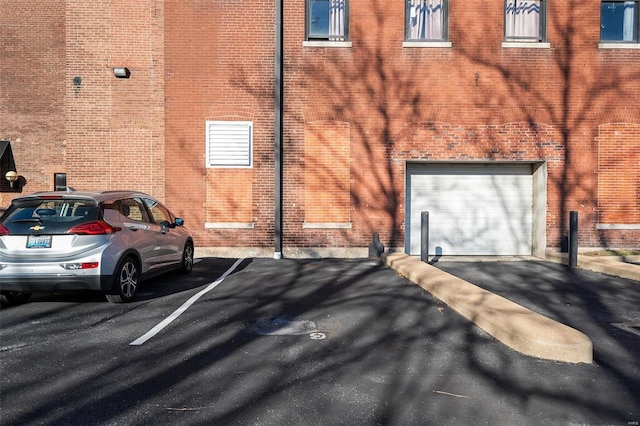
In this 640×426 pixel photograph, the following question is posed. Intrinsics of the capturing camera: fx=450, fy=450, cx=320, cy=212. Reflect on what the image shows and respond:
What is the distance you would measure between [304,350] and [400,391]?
127cm

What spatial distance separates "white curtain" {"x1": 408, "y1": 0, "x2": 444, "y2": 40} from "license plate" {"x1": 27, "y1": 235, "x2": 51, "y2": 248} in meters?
10.1

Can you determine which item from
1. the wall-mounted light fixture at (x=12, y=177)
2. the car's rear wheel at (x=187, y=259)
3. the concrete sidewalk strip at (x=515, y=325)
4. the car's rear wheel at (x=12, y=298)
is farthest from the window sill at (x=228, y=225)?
the concrete sidewalk strip at (x=515, y=325)

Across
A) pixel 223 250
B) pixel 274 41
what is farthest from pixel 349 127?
pixel 223 250

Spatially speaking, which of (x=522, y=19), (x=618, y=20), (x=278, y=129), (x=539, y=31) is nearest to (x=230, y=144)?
(x=278, y=129)

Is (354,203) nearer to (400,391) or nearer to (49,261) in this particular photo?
(49,261)

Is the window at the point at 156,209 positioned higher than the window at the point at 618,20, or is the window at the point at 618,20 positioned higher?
the window at the point at 618,20

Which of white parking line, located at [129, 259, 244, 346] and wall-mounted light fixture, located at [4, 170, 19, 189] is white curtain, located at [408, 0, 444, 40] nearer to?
white parking line, located at [129, 259, 244, 346]

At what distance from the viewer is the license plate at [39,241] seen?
6.01 meters

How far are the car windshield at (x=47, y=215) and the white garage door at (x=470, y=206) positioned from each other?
8.44 meters

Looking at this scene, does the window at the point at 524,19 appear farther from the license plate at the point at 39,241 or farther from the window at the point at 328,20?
the license plate at the point at 39,241

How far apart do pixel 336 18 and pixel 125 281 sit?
8.97m

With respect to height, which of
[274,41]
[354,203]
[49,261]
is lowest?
[49,261]

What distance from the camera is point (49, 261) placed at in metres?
5.98

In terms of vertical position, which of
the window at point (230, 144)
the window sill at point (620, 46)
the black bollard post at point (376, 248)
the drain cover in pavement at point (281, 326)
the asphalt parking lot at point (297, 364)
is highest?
the window sill at point (620, 46)
